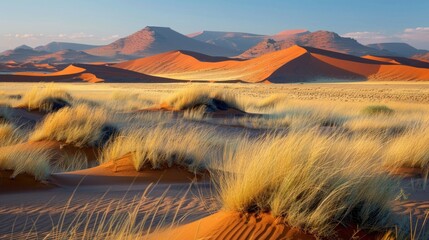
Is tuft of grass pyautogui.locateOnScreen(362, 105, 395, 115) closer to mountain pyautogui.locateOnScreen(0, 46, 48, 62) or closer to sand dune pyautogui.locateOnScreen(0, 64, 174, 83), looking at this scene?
sand dune pyautogui.locateOnScreen(0, 64, 174, 83)

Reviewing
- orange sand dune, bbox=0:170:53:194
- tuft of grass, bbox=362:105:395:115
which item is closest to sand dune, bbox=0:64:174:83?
tuft of grass, bbox=362:105:395:115

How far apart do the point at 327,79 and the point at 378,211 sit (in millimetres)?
69141

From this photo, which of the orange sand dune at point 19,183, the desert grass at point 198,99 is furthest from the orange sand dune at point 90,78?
the orange sand dune at point 19,183

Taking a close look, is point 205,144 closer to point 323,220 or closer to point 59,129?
point 59,129

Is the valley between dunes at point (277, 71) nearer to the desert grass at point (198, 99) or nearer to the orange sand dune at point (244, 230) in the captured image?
the desert grass at point (198, 99)

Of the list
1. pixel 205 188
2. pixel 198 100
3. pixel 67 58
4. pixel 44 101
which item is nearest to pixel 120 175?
pixel 205 188

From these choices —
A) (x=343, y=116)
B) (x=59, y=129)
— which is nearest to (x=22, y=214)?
(x=59, y=129)

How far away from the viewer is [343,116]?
17.2m

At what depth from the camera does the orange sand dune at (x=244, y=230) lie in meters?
3.49

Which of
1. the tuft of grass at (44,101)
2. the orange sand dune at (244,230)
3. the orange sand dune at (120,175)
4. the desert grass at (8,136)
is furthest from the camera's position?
the tuft of grass at (44,101)

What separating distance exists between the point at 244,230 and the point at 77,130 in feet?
24.0

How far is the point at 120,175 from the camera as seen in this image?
23.4 ft

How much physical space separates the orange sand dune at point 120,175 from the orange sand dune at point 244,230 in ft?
9.17

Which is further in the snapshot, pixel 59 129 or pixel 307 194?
pixel 59 129
